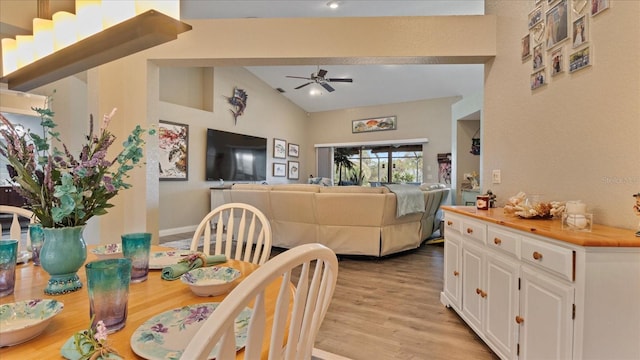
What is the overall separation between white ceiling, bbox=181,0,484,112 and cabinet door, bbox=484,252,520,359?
3.09 m

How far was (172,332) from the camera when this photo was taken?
74cm

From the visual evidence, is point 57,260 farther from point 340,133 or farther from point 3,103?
point 340,133

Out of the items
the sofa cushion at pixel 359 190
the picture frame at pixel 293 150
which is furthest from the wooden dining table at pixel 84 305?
the picture frame at pixel 293 150

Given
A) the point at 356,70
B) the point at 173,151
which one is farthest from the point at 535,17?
the point at 173,151

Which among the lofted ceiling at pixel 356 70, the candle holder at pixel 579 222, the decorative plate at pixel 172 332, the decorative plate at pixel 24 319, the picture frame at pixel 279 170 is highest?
the lofted ceiling at pixel 356 70

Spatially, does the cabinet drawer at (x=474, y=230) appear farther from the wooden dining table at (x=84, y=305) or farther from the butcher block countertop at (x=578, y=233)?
the wooden dining table at (x=84, y=305)

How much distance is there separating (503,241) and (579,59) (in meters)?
1.15

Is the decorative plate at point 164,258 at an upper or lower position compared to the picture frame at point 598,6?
lower

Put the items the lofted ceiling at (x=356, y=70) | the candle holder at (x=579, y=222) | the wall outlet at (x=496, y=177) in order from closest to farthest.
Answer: the candle holder at (x=579, y=222) < the wall outlet at (x=496, y=177) < the lofted ceiling at (x=356, y=70)

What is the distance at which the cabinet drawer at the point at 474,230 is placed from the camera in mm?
1960

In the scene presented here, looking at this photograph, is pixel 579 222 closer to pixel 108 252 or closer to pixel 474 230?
pixel 474 230

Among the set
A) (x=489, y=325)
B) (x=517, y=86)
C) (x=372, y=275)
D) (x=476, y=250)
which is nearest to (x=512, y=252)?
(x=476, y=250)

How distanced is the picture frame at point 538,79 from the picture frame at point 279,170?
687 cm

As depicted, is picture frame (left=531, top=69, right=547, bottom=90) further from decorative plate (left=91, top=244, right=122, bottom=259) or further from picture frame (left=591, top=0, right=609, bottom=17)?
decorative plate (left=91, top=244, right=122, bottom=259)
